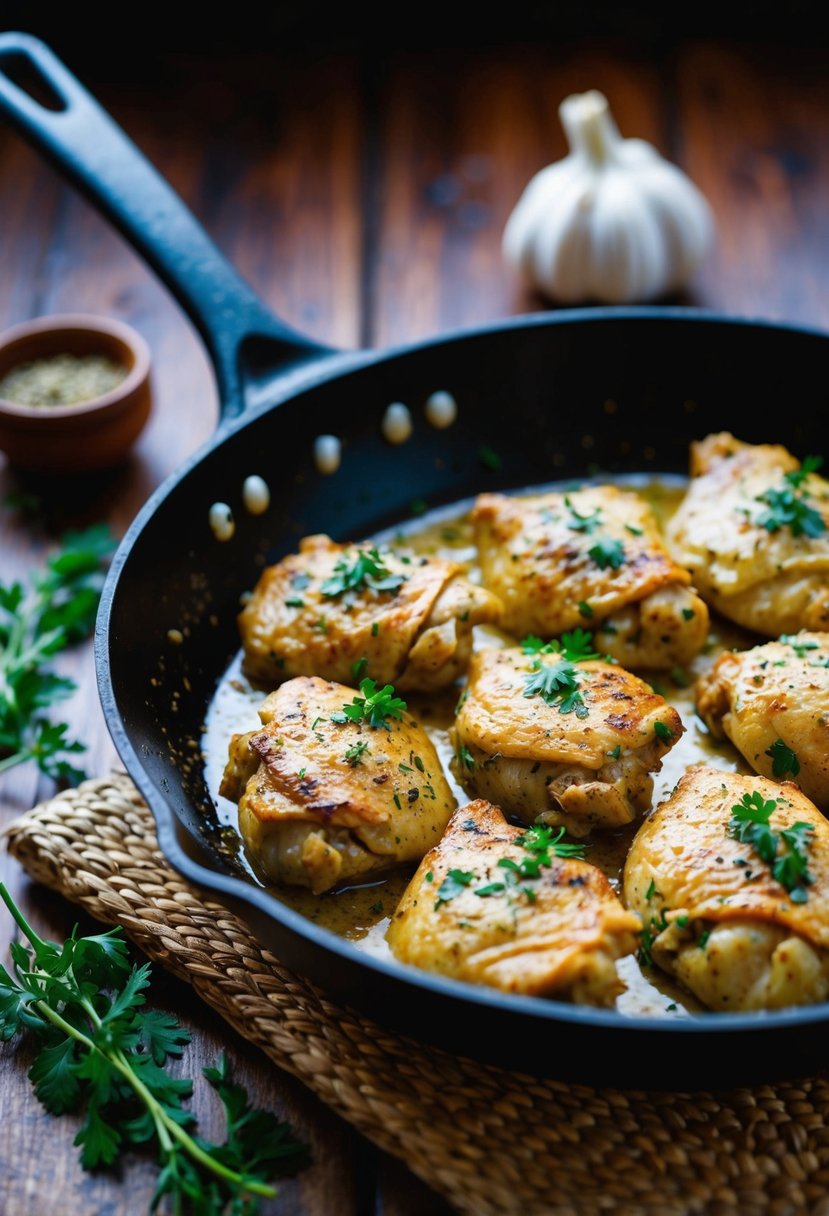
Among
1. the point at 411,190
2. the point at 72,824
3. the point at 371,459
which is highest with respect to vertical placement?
the point at 411,190

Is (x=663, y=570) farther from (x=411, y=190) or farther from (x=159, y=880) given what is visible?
(x=411, y=190)

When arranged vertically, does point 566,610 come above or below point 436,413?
below

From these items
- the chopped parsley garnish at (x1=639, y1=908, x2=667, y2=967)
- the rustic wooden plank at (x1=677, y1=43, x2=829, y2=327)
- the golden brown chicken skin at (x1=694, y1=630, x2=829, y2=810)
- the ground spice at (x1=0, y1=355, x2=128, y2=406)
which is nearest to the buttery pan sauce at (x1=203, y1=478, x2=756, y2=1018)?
the chopped parsley garnish at (x1=639, y1=908, x2=667, y2=967)

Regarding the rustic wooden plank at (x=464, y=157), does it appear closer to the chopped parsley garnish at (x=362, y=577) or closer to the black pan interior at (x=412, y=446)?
the black pan interior at (x=412, y=446)

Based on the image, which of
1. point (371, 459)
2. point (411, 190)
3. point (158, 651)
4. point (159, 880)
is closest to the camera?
point (159, 880)

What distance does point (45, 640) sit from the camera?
3.79 metres

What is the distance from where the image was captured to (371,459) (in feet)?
13.3

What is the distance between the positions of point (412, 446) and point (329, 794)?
1.52 m

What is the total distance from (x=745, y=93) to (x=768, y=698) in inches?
146

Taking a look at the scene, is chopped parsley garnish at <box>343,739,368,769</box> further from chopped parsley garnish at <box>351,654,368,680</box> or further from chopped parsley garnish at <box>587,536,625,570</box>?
chopped parsley garnish at <box>587,536,625,570</box>

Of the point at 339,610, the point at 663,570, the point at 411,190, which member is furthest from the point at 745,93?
the point at 339,610

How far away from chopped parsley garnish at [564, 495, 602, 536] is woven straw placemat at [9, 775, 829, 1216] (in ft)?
4.67

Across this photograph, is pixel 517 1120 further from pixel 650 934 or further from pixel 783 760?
pixel 783 760

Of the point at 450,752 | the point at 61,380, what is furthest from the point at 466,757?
the point at 61,380
